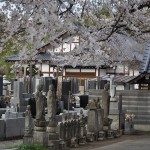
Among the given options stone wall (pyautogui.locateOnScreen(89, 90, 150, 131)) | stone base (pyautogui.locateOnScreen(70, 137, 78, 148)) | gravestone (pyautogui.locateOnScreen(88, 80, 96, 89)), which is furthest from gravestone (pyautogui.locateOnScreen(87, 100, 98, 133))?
gravestone (pyautogui.locateOnScreen(88, 80, 96, 89))

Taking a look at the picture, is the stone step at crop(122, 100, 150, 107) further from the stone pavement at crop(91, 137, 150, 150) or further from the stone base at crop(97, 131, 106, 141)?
the stone pavement at crop(91, 137, 150, 150)

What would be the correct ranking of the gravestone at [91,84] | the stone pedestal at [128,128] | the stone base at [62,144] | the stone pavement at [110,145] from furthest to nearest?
the gravestone at [91,84] < the stone pedestal at [128,128] < the stone pavement at [110,145] < the stone base at [62,144]

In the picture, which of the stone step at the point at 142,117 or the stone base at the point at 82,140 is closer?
the stone base at the point at 82,140

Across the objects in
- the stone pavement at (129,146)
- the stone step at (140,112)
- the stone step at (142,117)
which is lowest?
the stone pavement at (129,146)

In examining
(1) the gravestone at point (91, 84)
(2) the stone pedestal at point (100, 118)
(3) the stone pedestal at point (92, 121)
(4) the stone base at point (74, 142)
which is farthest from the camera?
(1) the gravestone at point (91, 84)

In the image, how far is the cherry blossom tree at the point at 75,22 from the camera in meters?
8.26

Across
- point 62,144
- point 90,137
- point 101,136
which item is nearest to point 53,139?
point 62,144

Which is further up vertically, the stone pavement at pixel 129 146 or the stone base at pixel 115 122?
the stone base at pixel 115 122

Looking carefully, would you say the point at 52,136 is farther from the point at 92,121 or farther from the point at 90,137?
the point at 92,121

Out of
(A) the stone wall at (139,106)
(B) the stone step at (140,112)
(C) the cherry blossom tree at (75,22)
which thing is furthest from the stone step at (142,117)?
(C) the cherry blossom tree at (75,22)

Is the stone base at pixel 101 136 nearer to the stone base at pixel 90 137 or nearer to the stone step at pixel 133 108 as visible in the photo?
the stone base at pixel 90 137

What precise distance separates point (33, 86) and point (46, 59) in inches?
243

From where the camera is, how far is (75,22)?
349 inches

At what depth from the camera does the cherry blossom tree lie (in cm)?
826
